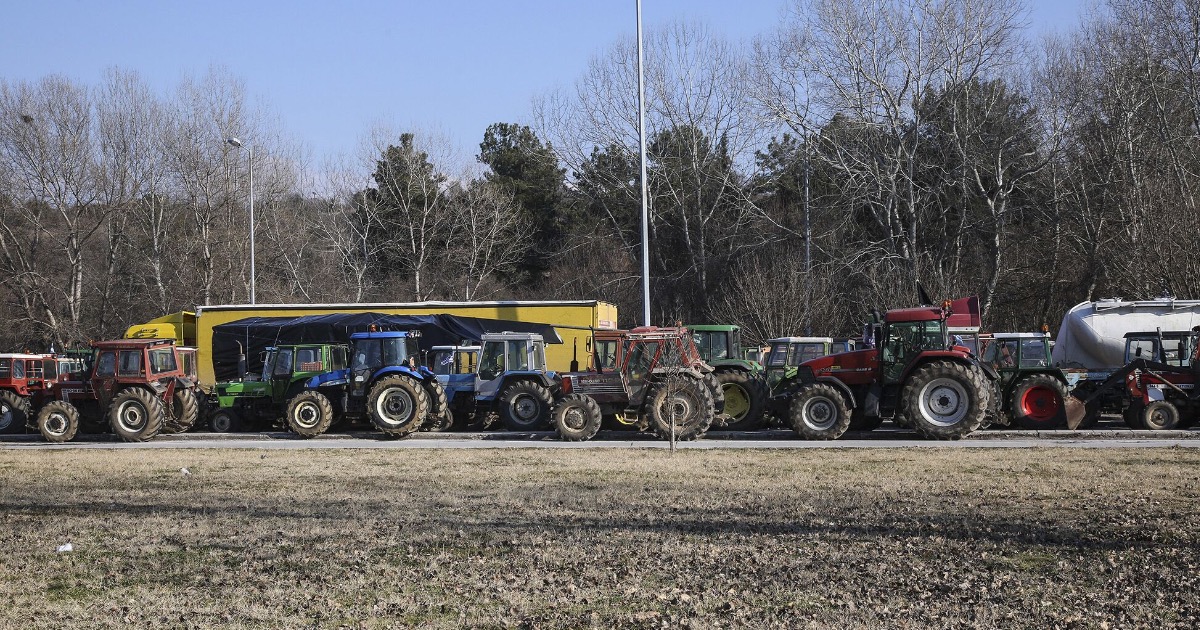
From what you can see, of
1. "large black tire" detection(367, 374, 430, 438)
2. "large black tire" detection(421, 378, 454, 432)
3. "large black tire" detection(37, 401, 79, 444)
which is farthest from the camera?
"large black tire" detection(37, 401, 79, 444)

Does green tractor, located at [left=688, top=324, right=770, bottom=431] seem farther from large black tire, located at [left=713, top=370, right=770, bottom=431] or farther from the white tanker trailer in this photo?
the white tanker trailer

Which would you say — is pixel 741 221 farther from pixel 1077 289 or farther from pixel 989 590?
pixel 989 590

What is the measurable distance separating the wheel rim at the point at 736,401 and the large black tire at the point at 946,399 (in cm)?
402

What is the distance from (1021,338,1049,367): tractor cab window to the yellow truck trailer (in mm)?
9991

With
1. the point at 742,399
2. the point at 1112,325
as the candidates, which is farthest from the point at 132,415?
the point at 1112,325

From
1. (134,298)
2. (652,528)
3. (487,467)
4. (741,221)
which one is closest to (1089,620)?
(652,528)

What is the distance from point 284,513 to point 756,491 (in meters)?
5.21

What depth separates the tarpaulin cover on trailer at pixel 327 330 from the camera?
27.9 metres

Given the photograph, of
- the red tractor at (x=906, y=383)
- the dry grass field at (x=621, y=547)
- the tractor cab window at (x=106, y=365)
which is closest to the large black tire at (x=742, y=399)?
the red tractor at (x=906, y=383)

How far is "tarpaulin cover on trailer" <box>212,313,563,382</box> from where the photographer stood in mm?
27906

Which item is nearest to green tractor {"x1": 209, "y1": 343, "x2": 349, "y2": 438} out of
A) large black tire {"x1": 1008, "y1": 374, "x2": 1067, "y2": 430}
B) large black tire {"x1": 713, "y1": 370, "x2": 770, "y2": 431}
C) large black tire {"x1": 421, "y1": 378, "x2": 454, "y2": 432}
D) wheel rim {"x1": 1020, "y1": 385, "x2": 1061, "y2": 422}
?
large black tire {"x1": 421, "y1": 378, "x2": 454, "y2": 432}

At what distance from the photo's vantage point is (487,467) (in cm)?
1589

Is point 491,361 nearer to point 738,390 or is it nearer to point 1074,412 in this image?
point 738,390

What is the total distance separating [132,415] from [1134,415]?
64.1ft
